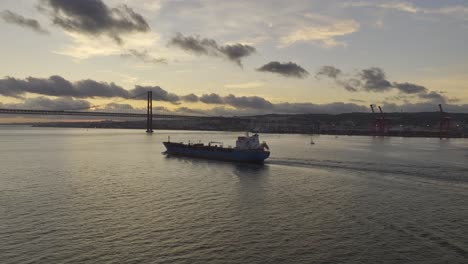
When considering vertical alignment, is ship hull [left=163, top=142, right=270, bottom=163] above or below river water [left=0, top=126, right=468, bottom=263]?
above

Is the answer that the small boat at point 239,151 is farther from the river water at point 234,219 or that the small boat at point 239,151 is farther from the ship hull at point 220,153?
the river water at point 234,219

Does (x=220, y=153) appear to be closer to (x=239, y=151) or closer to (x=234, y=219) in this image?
(x=239, y=151)

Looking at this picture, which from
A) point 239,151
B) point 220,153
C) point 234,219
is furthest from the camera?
point 220,153

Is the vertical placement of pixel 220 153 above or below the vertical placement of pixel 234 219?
above

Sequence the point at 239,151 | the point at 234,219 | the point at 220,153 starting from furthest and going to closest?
the point at 220,153
the point at 239,151
the point at 234,219

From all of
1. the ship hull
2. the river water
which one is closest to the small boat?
the ship hull

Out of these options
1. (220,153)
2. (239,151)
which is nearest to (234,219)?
(239,151)

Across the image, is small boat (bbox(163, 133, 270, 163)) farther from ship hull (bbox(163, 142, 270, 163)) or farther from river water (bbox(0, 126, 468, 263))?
river water (bbox(0, 126, 468, 263))

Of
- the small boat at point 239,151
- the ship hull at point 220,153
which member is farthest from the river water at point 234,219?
the small boat at point 239,151
